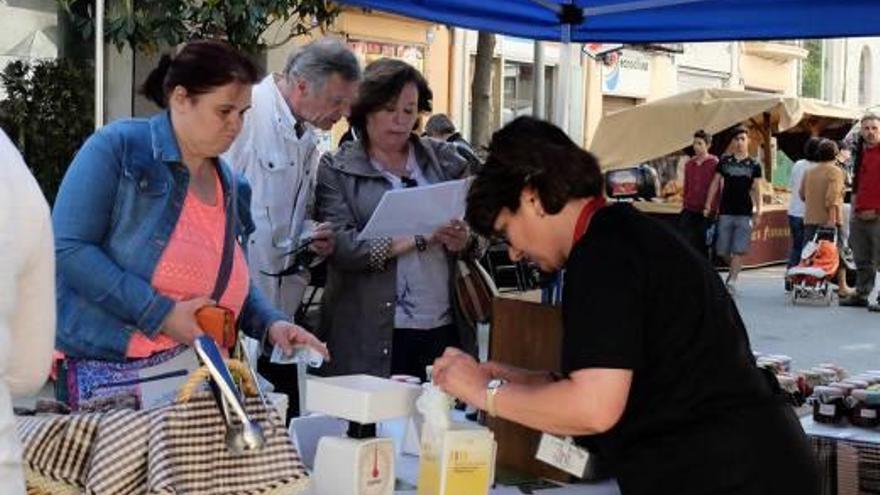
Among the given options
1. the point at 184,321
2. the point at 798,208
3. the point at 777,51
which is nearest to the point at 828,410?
the point at 184,321

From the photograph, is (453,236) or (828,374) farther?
(828,374)

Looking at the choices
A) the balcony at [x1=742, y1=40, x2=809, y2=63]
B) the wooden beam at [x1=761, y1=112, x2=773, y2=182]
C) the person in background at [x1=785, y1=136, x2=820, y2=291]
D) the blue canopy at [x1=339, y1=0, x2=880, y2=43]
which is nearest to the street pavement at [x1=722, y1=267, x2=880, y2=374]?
the person in background at [x1=785, y1=136, x2=820, y2=291]

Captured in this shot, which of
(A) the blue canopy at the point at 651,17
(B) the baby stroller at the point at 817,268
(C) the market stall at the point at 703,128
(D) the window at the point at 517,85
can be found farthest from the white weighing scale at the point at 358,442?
(D) the window at the point at 517,85

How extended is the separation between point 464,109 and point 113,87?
8.10 m

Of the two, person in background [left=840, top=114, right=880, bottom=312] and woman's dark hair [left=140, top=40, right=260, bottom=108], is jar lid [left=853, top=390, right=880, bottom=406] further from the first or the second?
person in background [left=840, top=114, right=880, bottom=312]

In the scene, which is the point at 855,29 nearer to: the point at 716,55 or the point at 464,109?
the point at 464,109

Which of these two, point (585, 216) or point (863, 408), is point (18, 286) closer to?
point (585, 216)

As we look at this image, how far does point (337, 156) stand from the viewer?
335 cm

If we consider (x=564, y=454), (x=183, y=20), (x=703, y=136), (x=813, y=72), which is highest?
(x=813, y=72)

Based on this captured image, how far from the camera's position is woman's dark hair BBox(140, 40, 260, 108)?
2.22 meters

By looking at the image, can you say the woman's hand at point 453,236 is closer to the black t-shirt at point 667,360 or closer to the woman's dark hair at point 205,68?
the woman's dark hair at point 205,68

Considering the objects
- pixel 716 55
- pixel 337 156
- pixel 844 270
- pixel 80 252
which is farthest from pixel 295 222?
pixel 716 55

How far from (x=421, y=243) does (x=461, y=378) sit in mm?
1294

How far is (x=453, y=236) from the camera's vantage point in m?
3.21
